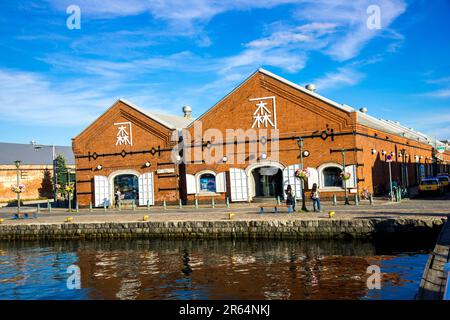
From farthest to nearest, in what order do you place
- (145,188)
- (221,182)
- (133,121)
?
(133,121)
(145,188)
(221,182)

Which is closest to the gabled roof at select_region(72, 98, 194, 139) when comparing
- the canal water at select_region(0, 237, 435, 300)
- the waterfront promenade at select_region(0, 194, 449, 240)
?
the waterfront promenade at select_region(0, 194, 449, 240)

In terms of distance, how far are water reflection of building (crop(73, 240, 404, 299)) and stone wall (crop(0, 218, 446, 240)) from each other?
73 cm

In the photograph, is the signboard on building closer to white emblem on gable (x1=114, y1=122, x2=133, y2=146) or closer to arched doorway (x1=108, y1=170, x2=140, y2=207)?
arched doorway (x1=108, y1=170, x2=140, y2=207)

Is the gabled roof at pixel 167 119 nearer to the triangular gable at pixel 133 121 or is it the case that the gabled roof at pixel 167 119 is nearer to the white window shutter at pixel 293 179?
the triangular gable at pixel 133 121

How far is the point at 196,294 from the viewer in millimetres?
12695

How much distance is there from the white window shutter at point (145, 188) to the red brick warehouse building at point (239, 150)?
9cm

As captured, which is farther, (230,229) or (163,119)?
(163,119)

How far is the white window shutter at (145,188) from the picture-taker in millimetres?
38906

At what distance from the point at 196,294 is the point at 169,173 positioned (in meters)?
25.9

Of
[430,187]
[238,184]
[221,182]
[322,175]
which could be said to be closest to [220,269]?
[322,175]

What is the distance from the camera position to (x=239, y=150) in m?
35.9

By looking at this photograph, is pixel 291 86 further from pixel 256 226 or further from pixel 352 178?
pixel 256 226

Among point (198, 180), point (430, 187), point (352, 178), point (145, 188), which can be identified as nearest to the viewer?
point (352, 178)

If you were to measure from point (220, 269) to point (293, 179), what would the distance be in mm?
18688
